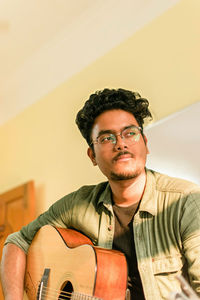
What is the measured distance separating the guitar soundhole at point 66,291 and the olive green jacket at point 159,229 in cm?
21

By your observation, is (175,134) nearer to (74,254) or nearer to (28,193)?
(74,254)

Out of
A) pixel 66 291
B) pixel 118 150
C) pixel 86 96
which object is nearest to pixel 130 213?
pixel 118 150

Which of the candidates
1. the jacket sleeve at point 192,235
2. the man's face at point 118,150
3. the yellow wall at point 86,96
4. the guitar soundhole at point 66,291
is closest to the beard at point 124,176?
the man's face at point 118,150

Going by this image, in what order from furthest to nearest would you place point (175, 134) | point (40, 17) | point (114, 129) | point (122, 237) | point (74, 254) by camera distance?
point (40, 17) < point (175, 134) < point (114, 129) < point (122, 237) < point (74, 254)

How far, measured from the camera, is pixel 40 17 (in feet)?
8.38

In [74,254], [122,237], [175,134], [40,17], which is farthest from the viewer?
[40,17]

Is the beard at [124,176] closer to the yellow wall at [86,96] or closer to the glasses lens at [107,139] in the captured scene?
the glasses lens at [107,139]

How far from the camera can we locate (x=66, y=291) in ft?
4.25

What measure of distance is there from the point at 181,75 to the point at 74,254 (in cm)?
118

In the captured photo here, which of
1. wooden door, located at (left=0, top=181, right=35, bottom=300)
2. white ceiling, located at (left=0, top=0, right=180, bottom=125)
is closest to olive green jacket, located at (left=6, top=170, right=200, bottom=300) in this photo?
wooden door, located at (left=0, top=181, right=35, bottom=300)

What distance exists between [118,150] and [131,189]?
0.16 metres

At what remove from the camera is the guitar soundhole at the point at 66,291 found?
125cm

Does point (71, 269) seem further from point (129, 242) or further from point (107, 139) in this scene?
point (107, 139)

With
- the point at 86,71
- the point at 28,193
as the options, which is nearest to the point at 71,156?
the point at 28,193
